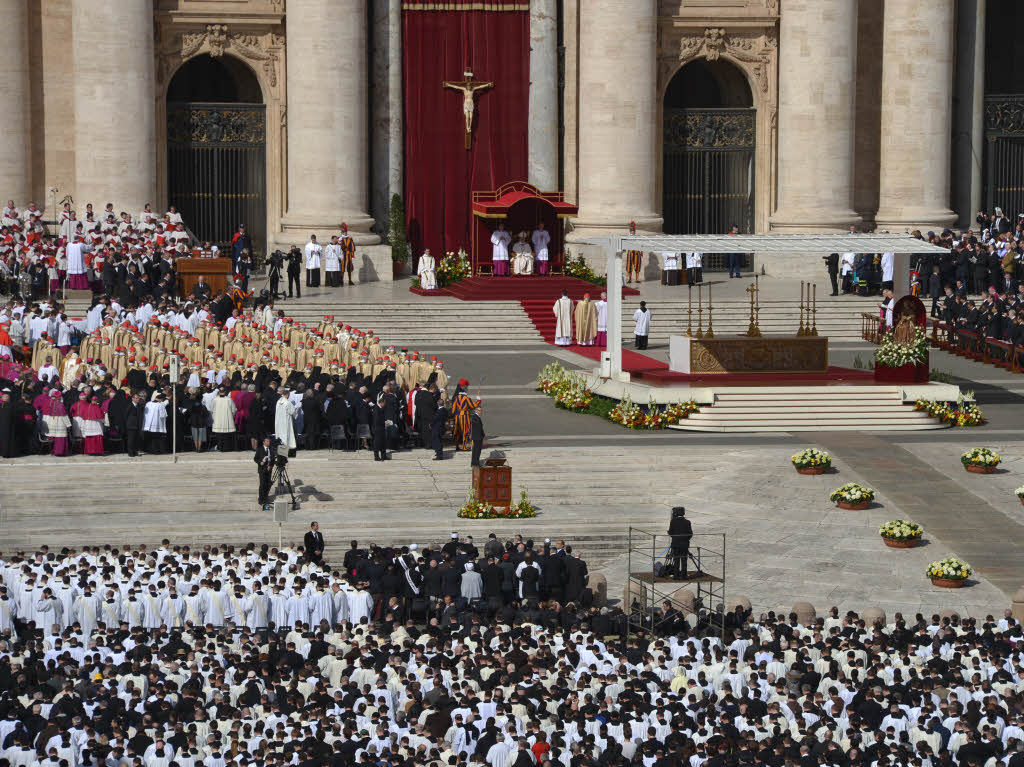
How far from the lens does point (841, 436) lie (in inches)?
1481

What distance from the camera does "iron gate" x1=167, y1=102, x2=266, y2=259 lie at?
185 ft

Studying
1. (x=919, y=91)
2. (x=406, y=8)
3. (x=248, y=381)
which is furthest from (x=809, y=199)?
(x=248, y=381)

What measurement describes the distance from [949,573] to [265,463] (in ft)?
35.9

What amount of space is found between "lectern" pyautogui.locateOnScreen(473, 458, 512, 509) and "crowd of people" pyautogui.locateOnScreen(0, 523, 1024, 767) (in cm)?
284

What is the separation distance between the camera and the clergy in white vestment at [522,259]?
53.6 m

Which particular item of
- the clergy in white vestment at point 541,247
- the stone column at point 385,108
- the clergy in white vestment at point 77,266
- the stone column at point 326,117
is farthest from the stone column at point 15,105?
the clergy in white vestment at point 541,247

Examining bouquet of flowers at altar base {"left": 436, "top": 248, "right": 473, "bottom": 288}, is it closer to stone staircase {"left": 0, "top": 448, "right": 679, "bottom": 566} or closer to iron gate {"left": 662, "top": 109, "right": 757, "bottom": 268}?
iron gate {"left": 662, "top": 109, "right": 757, "bottom": 268}

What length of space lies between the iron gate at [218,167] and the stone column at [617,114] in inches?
369

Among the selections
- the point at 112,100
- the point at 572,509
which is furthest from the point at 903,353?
the point at 112,100

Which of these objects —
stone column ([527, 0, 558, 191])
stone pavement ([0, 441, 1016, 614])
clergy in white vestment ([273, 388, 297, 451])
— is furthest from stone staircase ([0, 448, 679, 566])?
stone column ([527, 0, 558, 191])

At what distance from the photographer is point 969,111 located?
59375 mm

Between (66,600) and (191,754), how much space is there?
21.6ft

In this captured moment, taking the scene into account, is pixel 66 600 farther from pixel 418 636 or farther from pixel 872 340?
pixel 872 340

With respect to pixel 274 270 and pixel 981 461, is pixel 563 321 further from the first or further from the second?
pixel 981 461
